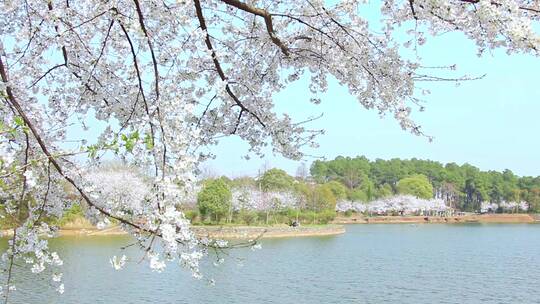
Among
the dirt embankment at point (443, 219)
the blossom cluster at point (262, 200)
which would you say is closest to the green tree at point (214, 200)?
the blossom cluster at point (262, 200)

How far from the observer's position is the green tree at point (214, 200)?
29.0 meters

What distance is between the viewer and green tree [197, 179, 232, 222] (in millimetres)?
29031

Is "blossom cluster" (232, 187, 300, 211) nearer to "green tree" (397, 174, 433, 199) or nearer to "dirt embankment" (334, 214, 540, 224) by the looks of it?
"dirt embankment" (334, 214, 540, 224)

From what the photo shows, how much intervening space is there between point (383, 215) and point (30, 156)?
59436mm

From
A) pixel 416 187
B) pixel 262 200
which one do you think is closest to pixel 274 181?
pixel 262 200

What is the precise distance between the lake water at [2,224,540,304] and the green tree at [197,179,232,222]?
30.9ft

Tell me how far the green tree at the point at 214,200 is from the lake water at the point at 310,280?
30.9 feet

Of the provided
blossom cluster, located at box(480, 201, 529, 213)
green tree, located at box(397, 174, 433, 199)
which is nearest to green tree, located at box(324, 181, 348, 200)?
green tree, located at box(397, 174, 433, 199)

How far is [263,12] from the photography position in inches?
102

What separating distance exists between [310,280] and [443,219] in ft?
150

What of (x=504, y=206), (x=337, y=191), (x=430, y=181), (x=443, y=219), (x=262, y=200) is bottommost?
(x=443, y=219)

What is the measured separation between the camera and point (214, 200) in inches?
1155

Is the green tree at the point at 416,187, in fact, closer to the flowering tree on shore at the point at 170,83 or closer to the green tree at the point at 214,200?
the green tree at the point at 214,200

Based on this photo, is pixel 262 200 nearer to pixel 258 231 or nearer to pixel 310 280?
pixel 258 231
